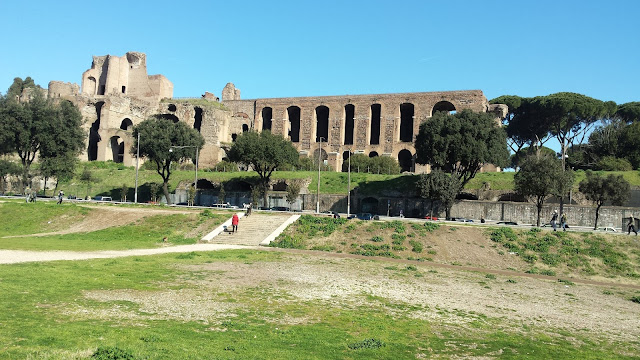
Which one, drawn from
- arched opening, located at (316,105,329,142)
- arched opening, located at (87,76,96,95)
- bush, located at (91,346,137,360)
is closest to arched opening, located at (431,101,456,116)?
arched opening, located at (316,105,329,142)

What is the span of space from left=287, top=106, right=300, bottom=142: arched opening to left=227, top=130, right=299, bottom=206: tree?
102 feet

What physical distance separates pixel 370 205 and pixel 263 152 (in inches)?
470

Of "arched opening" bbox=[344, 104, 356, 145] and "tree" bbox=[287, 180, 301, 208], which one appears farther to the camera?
"arched opening" bbox=[344, 104, 356, 145]

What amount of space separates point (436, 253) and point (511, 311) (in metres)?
12.5

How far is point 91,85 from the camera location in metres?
82.9

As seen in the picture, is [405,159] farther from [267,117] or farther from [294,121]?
[267,117]

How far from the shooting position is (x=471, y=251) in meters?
27.0

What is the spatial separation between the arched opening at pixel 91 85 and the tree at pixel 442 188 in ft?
208

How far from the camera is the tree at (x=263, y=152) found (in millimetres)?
47844

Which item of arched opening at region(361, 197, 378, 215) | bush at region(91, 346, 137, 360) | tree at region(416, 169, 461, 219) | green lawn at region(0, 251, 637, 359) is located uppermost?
tree at region(416, 169, 461, 219)

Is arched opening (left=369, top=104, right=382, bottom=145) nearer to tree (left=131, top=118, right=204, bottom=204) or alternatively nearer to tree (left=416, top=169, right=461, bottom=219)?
tree (left=131, top=118, right=204, bottom=204)

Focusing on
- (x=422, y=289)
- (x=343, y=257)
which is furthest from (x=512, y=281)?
(x=343, y=257)

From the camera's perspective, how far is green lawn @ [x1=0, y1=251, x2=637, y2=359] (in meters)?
8.33

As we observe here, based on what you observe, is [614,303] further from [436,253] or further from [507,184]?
[507,184]
